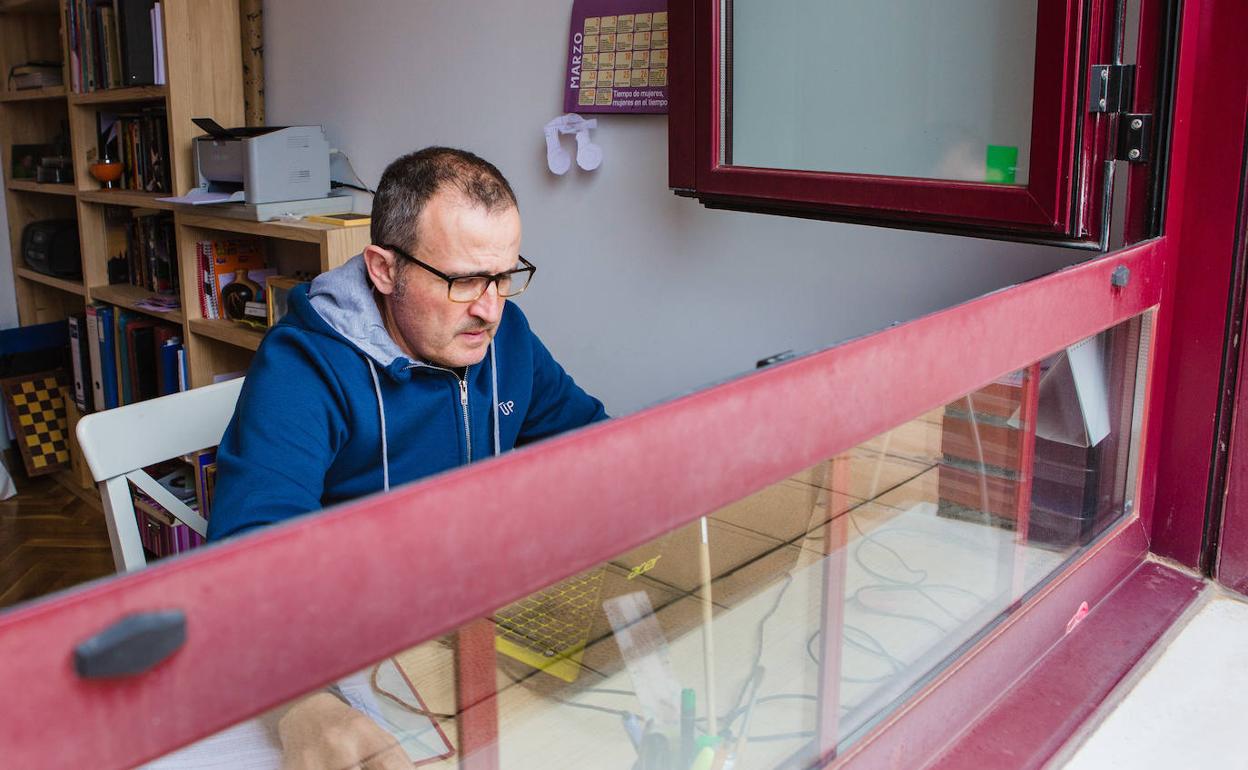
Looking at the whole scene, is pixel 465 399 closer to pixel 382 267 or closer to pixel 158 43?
pixel 382 267

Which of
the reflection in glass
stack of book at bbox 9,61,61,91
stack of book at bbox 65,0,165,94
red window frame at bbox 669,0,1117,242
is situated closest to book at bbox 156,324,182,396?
stack of book at bbox 65,0,165,94

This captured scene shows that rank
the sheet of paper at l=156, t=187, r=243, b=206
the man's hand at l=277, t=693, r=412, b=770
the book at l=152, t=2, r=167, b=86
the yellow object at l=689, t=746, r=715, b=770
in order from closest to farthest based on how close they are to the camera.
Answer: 1. the man's hand at l=277, t=693, r=412, b=770
2. the yellow object at l=689, t=746, r=715, b=770
3. the sheet of paper at l=156, t=187, r=243, b=206
4. the book at l=152, t=2, r=167, b=86

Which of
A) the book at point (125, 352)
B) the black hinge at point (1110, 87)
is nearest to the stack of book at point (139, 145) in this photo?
the book at point (125, 352)

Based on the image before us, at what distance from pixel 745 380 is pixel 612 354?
165 cm

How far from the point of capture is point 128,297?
3.57m

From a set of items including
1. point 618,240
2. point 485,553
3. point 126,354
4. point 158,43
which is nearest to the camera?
point 485,553

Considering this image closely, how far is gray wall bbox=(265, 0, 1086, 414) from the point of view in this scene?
1765 millimetres

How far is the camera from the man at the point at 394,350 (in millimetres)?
1259

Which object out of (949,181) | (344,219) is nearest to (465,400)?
(949,181)

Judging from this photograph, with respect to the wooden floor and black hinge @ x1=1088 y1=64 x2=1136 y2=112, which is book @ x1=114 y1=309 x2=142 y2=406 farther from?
black hinge @ x1=1088 y1=64 x2=1136 y2=112

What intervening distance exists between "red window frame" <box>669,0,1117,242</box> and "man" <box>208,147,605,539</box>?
0.41 meters

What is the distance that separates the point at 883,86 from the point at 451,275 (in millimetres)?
711

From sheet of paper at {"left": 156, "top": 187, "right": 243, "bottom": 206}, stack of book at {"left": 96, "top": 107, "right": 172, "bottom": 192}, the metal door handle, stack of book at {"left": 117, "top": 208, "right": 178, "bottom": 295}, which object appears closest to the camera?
the metal door handle

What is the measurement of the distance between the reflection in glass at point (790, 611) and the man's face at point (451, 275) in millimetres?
672
